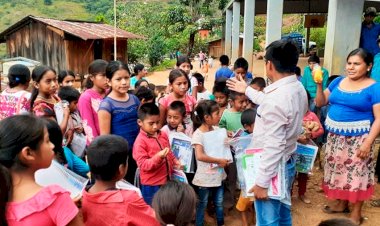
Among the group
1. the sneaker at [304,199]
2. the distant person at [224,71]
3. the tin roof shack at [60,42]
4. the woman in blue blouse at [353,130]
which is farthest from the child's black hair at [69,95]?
the tin roof shack at [60,42]

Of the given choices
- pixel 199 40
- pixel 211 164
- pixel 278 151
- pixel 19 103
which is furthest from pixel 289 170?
pixel 199 40

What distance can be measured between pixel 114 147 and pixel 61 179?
448mm

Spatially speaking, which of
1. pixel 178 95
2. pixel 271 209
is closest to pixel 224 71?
pixel 178 95

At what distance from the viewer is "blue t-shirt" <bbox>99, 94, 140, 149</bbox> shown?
124 inches

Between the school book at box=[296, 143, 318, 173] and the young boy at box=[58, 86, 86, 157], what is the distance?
85.6 inches

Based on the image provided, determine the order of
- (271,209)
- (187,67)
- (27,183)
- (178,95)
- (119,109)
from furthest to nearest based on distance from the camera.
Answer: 1. (187,67)
2. (178,95)
3. (119,109)
4. (271,209)
5. (27,183)

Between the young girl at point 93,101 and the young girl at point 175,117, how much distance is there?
2.20ft

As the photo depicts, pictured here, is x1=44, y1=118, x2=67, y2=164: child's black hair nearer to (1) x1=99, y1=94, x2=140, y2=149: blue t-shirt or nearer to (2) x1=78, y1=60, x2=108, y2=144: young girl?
(1) x1=99, y1=94, x2=140, y2=149: blue t-shirt

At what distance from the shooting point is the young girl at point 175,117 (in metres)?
3.55

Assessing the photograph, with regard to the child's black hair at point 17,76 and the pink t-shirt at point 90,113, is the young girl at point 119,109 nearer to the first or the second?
the pink t-shirt at point 90,113

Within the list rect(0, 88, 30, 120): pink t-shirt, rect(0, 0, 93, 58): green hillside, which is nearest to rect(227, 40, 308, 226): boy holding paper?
rect(0, 88, 30, 120): pink t-shirt

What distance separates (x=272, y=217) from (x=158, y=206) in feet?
3.52

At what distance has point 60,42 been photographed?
18172 mm

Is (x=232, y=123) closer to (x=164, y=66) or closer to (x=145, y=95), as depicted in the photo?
(x=145, y=95)
